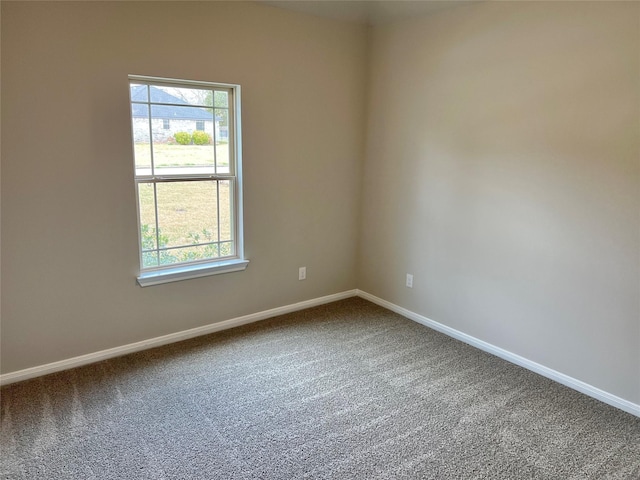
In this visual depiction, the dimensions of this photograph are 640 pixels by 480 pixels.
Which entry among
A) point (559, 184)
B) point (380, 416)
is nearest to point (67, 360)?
point (380, 416)

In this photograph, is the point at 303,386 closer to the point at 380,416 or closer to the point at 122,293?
the point at 380,416

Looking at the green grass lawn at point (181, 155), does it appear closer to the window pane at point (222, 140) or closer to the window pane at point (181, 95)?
the window pane at point (222, 140)

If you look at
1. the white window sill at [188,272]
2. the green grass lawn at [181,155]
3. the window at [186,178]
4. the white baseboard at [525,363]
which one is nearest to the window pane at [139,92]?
the window at [186,178]

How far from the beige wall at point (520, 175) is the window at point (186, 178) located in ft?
4.36

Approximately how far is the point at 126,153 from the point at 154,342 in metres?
1.32

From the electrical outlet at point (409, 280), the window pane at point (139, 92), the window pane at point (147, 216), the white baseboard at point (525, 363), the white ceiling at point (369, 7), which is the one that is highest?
the white ceiling at point (369, 7)

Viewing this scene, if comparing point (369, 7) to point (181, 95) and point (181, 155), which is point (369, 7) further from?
point (181, 155)

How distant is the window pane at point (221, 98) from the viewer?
3.10 m

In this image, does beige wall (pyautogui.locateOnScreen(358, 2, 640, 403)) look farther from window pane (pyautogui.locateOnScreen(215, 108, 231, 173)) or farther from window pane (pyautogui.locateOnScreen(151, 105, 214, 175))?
window pane (pyautogui.locateOnScreen(151, 105, 214, 175))

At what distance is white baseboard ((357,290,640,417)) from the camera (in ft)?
8.19

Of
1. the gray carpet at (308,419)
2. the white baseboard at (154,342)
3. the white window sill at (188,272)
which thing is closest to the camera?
the gray carpet at (308,419)

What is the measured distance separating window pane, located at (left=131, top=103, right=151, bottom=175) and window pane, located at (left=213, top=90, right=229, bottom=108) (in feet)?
1.62

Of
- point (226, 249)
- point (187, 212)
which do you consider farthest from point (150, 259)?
point (226, 249)

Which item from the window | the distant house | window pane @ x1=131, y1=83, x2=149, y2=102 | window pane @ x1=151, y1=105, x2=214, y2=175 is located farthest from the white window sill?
window pane @ x1=131, y1=83, x2=149, y2=102
